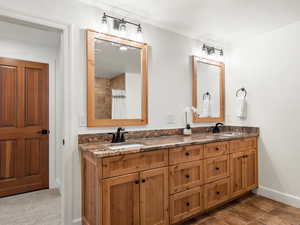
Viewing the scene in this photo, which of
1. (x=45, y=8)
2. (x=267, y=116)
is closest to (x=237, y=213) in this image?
(x=267, y=116)

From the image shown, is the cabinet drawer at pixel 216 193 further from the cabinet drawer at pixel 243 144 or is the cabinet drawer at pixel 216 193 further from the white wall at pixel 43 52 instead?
the white wall at pixel 43 52

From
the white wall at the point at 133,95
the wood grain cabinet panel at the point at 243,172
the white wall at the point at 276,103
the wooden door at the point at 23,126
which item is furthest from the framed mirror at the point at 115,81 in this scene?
the white wall at the point at 276,103

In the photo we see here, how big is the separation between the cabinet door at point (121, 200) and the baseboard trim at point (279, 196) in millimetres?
2143

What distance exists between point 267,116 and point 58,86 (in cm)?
340

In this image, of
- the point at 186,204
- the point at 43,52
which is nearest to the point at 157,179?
the point at 186,204

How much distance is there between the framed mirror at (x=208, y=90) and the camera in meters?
2.96

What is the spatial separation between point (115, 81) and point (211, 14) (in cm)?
146

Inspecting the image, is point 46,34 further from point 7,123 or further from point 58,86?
point 7,123

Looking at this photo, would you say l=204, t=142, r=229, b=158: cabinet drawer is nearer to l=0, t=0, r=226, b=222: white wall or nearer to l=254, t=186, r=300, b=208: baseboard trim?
l=0, t=0, r=226, b=222: white wall

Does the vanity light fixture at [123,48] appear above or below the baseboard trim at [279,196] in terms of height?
above

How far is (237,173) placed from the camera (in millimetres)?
2551

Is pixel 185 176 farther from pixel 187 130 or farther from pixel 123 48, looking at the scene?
pixel 123 48

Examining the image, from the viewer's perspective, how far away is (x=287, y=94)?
2.56m

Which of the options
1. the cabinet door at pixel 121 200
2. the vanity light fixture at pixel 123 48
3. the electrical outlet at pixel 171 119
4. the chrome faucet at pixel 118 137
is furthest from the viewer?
the electrical outlet at pixel 171 119
